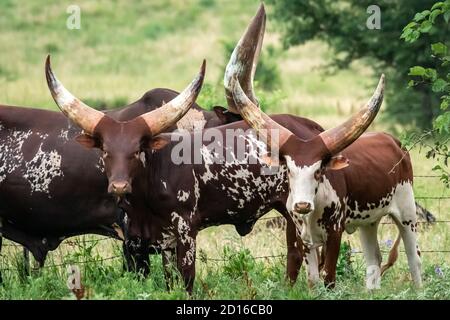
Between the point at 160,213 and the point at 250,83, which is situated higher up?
the point at 250,83

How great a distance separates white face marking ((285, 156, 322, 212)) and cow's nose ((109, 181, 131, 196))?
1.16 m

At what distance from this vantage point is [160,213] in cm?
872

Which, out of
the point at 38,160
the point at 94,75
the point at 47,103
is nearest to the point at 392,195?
the point at 38,160

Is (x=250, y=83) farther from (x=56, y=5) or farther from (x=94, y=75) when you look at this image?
(x=56, y=5)

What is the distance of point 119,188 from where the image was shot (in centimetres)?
816

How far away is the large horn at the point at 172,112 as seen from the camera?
8680mm

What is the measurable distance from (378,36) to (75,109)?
1176 centimetres

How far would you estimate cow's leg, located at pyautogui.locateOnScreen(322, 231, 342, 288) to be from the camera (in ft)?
28.4

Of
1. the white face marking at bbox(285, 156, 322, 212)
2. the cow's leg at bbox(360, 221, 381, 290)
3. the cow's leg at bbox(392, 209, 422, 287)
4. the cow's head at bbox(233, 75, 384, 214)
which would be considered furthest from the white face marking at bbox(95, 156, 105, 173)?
the cow's leg at bbox(392, 209, 422, 287)

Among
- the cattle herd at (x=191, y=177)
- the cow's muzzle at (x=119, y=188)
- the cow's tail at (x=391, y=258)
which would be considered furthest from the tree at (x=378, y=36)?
the cow's muzzle at (x=119, y=188)

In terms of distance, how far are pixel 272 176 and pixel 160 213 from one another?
3.05 ft

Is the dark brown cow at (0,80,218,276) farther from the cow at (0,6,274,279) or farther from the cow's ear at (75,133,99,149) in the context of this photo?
the cow's ear at (75,133,99,149)

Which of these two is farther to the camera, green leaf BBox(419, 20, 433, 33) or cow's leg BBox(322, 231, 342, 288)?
cow's leg BBox(322, 231, 342, 288)

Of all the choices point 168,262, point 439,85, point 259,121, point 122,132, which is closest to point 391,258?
point 439,85
